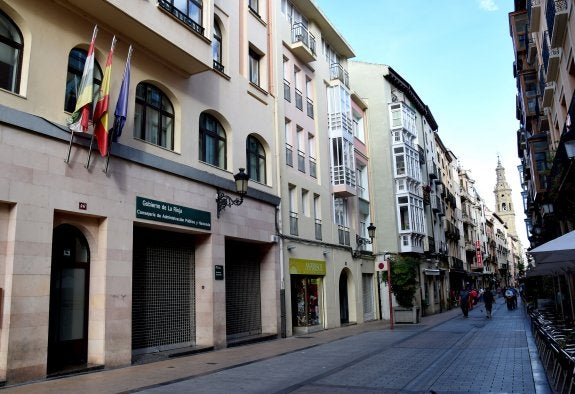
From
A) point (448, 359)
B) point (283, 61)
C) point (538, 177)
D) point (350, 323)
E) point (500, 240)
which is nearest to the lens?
point (448, 359)

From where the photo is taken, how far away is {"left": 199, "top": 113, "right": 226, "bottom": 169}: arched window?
16.6 m

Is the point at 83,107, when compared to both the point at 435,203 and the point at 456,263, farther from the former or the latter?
the point at 456,263

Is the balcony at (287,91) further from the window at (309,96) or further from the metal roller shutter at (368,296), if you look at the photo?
the metal roller shutter at (368,296)

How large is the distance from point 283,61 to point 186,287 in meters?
11.8

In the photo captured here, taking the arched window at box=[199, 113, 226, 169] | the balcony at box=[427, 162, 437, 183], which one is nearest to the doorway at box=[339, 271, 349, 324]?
the arched window at box=[199, 113, 226, 169]

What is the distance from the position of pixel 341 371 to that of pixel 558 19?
492 inches

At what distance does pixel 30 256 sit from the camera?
397 inches

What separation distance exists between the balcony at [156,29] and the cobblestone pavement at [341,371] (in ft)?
27.3

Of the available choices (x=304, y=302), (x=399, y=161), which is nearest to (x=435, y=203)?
(x=399, y=161)

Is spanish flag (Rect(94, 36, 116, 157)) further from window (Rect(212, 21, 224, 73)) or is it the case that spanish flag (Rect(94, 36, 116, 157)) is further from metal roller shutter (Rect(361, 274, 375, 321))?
metal roller shutter (Rect(361, 274, 375, 321))

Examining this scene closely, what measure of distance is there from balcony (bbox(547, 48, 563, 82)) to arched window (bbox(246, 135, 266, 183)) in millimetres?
11289

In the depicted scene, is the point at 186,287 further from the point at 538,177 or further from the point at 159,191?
the point at 538,177

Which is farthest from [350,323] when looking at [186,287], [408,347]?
[186,287]

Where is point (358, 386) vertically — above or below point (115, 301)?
below
